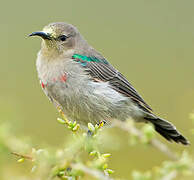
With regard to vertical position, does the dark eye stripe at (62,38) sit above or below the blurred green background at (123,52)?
below

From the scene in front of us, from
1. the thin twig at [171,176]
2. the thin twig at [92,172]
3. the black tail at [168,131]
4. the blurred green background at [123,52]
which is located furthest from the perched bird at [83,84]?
the thin twig at [171,176]

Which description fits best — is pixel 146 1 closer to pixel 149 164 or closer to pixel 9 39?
pixel 9 39

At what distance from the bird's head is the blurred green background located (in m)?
0.82

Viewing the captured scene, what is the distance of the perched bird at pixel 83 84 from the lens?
16.2 ft

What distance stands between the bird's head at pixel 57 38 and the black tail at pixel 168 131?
4.83ft

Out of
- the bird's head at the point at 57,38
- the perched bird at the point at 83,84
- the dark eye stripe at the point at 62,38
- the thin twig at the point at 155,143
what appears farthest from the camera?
the dark eye stripe at the point at 62,38

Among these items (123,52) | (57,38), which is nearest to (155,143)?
(57,38)

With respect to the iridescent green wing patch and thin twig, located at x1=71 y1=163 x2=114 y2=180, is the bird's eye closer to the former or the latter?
the iridescent green wing patch

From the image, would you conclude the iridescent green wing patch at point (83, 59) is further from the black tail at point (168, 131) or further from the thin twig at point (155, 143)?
the thin twig at point (155, 143)

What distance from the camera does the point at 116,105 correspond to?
534 cm

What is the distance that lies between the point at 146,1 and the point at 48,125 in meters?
6.11

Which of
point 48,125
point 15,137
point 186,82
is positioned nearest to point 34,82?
point 48,125

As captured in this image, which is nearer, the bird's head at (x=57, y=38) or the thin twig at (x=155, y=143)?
the thin twig at (x=155, y=143)

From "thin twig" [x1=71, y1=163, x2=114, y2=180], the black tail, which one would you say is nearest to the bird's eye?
the black tail
